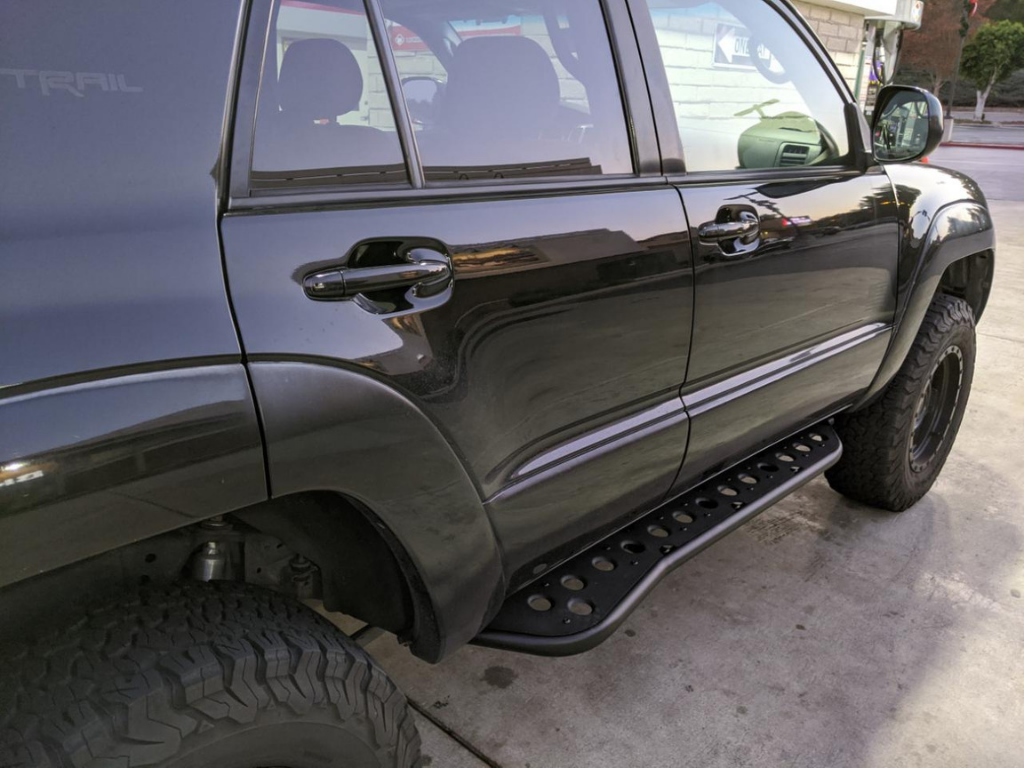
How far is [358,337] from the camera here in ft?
4.33

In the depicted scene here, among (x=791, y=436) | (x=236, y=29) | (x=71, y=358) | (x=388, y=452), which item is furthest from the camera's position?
(x=791, y=436)

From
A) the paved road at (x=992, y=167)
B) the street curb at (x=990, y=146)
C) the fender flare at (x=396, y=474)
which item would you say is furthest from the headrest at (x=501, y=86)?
the street curb at (x=990, y=146)

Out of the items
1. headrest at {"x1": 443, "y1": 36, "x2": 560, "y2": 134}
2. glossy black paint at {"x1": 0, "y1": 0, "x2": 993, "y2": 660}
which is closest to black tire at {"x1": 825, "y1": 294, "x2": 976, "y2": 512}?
glossy black paint at {"x1": 0, "y1": 0, "x2": 993, "y2": 660}

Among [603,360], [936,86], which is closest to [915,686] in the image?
[603,360]

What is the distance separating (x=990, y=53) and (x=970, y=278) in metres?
36.3

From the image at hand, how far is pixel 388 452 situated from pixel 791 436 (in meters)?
1.78

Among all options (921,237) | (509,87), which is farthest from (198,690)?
(921,237)

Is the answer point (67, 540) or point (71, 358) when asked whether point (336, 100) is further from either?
point (67, 540)

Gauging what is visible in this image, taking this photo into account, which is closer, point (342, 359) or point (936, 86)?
point (342, 359)

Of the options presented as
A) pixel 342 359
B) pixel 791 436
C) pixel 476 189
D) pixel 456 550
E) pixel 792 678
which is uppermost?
pixel 476 189

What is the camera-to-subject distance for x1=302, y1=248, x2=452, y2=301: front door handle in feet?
4.21

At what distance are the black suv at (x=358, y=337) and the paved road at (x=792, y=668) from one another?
0.52m

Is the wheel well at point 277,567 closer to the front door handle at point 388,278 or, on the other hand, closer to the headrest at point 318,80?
the front door handle at point 388,278

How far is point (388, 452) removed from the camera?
1385 mm
